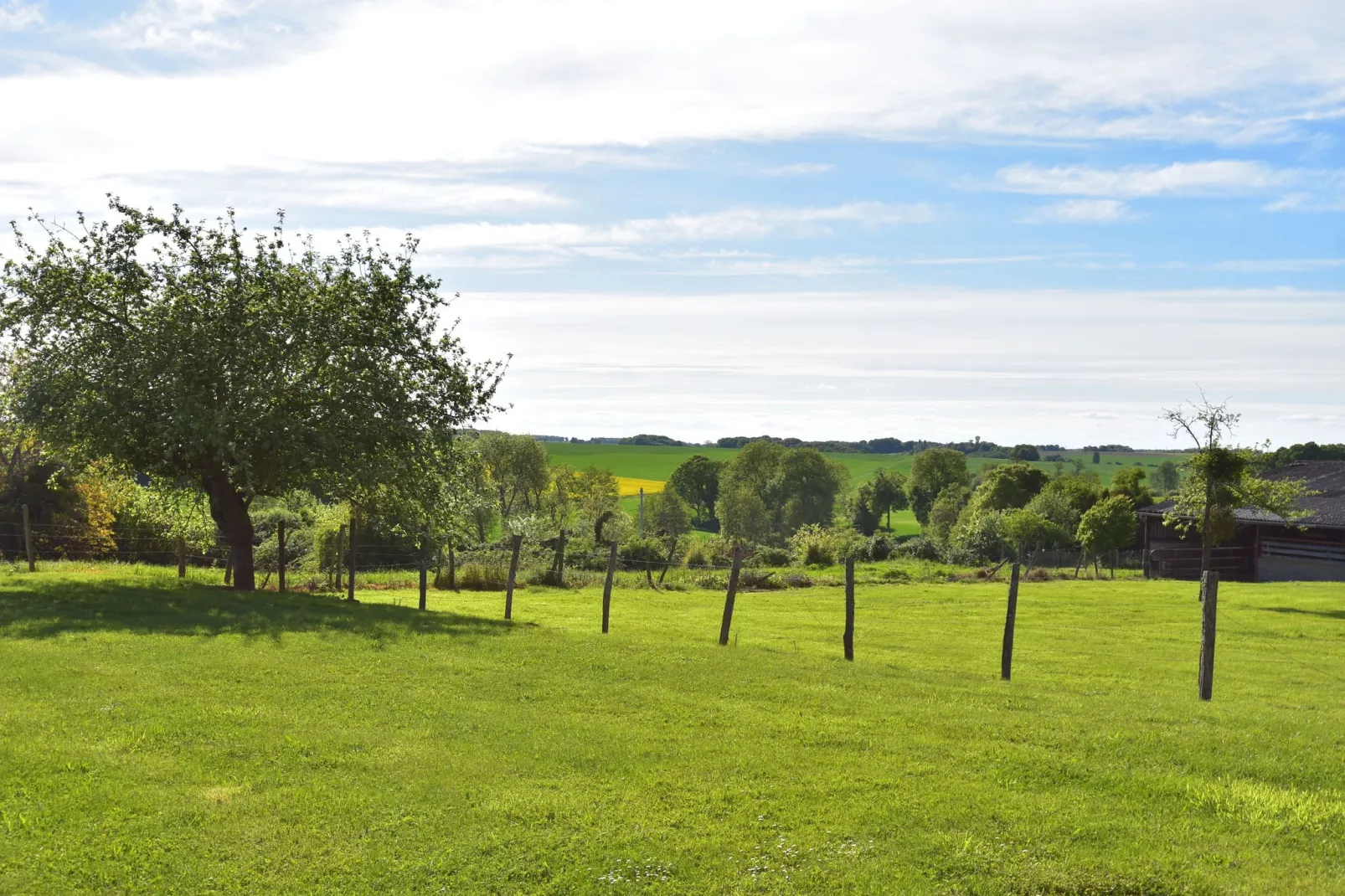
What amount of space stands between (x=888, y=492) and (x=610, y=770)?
12918 centimetres

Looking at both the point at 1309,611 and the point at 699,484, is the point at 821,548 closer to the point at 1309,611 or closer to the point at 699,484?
the point at 1309,611

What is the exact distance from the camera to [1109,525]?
190ft

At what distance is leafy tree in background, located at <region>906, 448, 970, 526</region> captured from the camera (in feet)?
440

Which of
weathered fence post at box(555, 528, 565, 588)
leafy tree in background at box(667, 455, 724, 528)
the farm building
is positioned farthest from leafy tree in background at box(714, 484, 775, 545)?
weathered fence post at box(555, 528, 565, 588)

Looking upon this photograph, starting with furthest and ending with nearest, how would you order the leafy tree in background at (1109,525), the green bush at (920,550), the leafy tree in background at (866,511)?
1. the leafy tree in background at (866,511)
2. the green bush at (920,550)
3. the leafy tree in background at (1109,525)

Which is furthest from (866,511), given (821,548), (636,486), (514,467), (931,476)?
(821,548)

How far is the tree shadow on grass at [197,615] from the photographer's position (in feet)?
66.0

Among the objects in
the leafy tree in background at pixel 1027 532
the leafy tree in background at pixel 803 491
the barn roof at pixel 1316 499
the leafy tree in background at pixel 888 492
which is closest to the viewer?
the barn roof at pixel 1316 499

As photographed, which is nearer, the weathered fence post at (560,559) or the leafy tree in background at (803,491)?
the weathered fence post at (560,559)

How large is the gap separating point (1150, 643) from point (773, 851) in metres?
22.9

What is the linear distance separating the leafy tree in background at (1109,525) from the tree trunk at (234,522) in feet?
151

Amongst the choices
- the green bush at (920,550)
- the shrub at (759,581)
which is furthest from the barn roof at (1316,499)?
the shrub at (759,581)

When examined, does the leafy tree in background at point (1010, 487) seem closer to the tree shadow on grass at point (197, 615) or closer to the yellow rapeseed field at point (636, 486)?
the yellow rapeseed field at point (636, 486)

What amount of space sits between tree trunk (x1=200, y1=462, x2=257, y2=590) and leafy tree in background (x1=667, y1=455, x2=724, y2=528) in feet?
381
